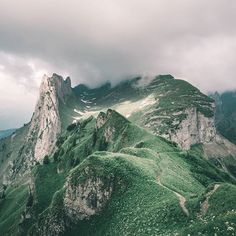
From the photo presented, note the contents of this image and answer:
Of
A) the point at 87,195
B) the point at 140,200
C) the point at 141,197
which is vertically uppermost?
the point at 87,195

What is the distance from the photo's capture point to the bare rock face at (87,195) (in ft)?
519

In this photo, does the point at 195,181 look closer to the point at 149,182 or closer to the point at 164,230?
the point at 149,182

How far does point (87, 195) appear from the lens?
16462cm

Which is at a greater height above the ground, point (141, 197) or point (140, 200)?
point (141, 197)

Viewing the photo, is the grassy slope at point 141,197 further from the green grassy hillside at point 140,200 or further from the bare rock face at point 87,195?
the bare rock face at point 87,195

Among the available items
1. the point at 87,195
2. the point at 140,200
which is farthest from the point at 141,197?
the point at 87,195

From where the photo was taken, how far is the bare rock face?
158 m

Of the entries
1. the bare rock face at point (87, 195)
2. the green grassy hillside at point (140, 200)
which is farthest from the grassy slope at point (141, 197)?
the bare rock face at point (87, 195)

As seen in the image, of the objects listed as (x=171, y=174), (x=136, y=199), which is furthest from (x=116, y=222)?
(x=171, y=174)

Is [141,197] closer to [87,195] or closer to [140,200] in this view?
[140,200]

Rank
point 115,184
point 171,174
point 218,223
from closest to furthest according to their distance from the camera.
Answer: point 218,223 → point 115,184 → point 171,174

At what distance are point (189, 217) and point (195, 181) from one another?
248 feet

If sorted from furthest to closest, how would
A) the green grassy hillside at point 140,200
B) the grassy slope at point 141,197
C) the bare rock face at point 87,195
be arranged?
the bare rock face at point 87,195 → the grassy slope at point 141,197 → the green grassy hillside at point 140,200

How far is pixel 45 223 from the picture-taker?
183m
